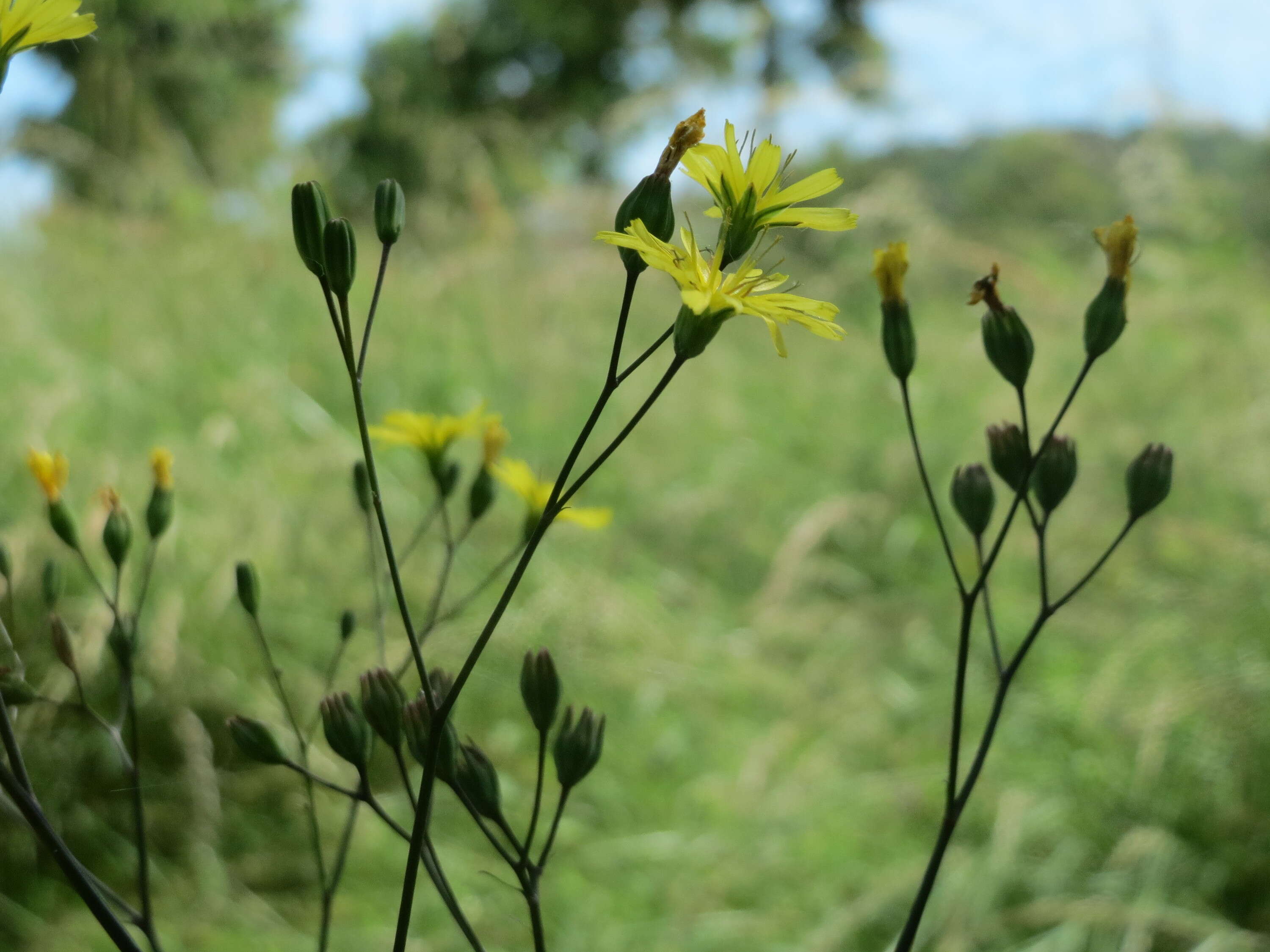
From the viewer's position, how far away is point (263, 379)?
168 centimetres

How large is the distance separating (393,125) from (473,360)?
19.6ft

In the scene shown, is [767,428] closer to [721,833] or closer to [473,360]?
[473,360]

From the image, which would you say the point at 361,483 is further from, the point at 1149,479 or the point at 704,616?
the point at 704,616

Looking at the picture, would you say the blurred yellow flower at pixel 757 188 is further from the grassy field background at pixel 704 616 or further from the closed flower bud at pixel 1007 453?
Result: the grassy field background at pixel 704 616

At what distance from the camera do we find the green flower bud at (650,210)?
0.95 feet

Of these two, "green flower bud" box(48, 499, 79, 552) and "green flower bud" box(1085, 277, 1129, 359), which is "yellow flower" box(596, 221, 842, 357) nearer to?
"green flower bud" box(1085, 277, 1129, 359)

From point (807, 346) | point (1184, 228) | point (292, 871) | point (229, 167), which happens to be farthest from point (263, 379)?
point (229, 167)

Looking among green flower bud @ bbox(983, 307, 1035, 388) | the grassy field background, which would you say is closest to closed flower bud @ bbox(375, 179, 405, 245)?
green flower bud @ bbox(983, 307, 1035, 388)

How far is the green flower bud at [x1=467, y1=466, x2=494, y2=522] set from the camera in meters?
0.46

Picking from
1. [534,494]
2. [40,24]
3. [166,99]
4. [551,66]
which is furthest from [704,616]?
[551,66]

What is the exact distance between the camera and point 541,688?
0.34 metres

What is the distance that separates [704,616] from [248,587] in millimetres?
1199

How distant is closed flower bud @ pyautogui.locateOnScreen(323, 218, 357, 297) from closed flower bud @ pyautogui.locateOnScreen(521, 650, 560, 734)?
0.14 meters

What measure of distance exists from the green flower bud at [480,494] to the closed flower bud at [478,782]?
6.2 inches
